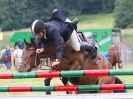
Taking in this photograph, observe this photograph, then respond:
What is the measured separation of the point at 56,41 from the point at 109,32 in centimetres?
3640

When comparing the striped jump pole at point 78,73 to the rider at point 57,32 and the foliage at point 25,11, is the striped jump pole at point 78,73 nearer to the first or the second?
the rider at point 57,32

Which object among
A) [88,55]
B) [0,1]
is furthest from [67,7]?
[88,55]

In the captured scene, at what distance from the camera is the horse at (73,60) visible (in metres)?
9.69

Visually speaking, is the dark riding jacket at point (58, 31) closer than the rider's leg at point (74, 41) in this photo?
Yes

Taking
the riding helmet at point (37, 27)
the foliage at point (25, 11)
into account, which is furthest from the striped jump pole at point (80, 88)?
the foliage at point (25, 11)

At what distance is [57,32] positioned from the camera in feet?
29.9

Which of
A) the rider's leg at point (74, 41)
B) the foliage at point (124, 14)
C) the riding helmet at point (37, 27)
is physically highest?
the foliage at point (124, 14)

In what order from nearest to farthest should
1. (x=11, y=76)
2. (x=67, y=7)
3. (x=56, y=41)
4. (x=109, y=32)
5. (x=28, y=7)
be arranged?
(x=11, y=76)
(x=56, y=41)
(x=109, y=32)
(x=28, y=7)
(x=67, y=7)

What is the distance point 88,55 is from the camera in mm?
10469

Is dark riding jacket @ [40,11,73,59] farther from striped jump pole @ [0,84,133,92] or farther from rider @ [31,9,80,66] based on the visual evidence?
striped jump pole @ [0,84,133,92]

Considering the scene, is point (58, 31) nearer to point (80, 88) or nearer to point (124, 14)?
point (80, 88)

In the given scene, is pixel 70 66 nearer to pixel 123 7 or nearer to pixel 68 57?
pixel 68 57

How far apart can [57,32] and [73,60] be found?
1.13m

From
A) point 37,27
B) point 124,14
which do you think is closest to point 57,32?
point 37,27
